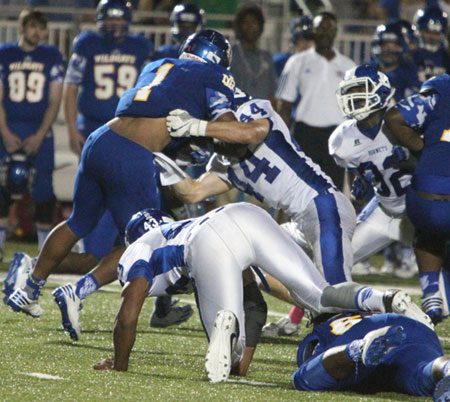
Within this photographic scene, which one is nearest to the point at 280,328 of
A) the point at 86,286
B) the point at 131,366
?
the point at 86,286

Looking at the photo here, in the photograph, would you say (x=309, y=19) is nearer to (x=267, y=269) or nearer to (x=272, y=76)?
(x=272, y=76)

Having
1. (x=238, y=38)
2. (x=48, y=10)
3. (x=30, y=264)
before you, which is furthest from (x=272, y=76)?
(x=30, y=264)

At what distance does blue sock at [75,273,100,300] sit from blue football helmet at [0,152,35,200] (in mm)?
2972

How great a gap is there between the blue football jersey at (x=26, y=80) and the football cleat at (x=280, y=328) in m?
3.40

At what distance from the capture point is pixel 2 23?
10586 mm

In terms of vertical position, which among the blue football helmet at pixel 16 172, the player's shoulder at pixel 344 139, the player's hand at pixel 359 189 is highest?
the player's shoulder at pixel 344 139

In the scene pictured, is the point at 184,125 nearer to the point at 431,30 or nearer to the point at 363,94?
the point at 363,94

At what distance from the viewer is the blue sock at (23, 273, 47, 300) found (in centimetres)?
529

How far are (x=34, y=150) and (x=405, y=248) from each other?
2.93 m

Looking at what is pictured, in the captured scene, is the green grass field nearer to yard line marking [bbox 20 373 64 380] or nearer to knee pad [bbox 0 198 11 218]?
yard line marking [bbox 20 373 64 380]

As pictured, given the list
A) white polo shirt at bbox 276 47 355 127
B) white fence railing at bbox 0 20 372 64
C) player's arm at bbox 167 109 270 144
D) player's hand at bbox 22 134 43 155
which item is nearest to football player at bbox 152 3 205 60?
white polo shirt at bbox 276 47 355 127

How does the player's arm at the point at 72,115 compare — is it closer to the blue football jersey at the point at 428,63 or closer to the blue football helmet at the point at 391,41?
the blue football helmet at the point at 391,41

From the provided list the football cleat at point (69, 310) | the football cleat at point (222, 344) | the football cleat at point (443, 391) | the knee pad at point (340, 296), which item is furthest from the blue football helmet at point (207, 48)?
the football cleat at point (443, 391)

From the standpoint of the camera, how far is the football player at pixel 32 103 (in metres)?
8.12
